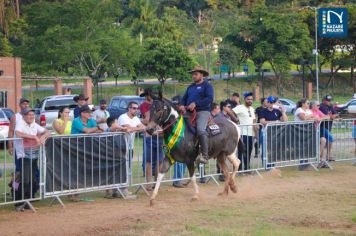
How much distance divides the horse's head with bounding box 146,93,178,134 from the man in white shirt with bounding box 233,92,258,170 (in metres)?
4.36

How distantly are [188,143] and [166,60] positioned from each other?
4934cm

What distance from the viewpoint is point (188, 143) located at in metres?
14.4

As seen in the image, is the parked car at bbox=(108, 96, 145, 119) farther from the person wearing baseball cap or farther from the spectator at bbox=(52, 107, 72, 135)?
the person wearing baseball cap

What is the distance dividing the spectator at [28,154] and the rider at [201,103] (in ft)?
9.51

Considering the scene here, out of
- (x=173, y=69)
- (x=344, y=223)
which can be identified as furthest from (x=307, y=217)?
(x=173, y=69)

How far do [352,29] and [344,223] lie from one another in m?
59.6

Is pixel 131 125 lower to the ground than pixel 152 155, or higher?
higher

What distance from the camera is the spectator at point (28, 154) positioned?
13391mm

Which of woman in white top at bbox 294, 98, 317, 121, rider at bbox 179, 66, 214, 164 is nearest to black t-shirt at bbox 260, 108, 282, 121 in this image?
woman in white top at bbox 294, 98, 317, 121

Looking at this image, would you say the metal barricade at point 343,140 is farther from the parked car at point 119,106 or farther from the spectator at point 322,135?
the parked car at point 119,106

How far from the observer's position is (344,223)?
11547mm

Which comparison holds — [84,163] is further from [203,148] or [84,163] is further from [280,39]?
[280,39]

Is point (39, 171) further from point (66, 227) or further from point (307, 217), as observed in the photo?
point (307, 217)

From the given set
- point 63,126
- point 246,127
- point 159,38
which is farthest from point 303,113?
point 159,38
